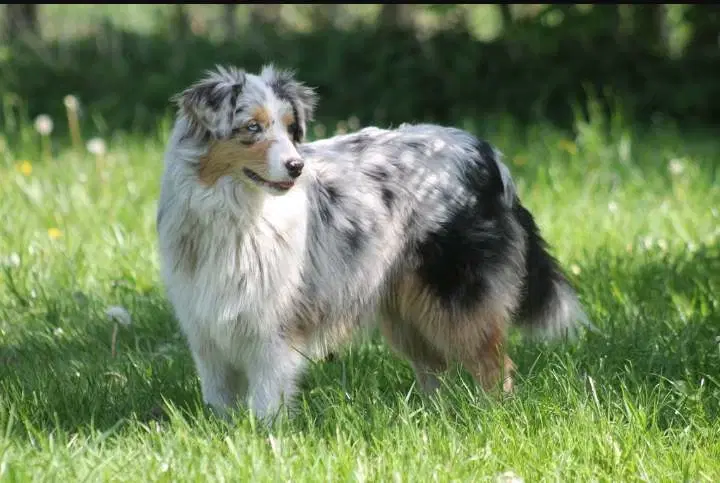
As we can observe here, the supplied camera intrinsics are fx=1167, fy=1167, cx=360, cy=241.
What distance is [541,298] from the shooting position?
4848 millimetres

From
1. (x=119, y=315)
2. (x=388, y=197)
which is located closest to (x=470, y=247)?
(x=388, y=197)

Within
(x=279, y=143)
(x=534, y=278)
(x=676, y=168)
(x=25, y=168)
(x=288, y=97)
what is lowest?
(x=676, y=168)

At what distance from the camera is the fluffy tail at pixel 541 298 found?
483 cm

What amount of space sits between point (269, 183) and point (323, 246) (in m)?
0.43

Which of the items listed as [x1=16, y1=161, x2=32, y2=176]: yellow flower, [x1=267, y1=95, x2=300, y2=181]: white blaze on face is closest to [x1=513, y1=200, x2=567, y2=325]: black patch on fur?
[x1=267, y1=95, x2=300, y2=181]: white blaze on face

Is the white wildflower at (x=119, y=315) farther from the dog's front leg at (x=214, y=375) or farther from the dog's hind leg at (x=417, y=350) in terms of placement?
the dog's hind leg at (x=417, y=350)

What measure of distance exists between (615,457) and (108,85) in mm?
8246

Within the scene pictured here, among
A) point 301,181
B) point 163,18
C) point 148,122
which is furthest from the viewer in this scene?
point 163,18

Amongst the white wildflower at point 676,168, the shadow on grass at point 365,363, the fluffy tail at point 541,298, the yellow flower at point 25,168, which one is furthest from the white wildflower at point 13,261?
the white wildflower at point 676,168

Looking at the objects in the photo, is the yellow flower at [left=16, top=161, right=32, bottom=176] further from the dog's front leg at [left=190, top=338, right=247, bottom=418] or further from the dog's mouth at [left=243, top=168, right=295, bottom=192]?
the dog's mouth at [left=243, top=168, right=295, bottom=192]

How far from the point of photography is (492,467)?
3.66 m

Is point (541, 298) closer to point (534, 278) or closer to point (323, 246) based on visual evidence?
point (534, 278)

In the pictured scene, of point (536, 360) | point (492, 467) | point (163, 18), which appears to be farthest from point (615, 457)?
point (163, 18)

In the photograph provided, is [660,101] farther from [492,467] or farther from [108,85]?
[492,467]
